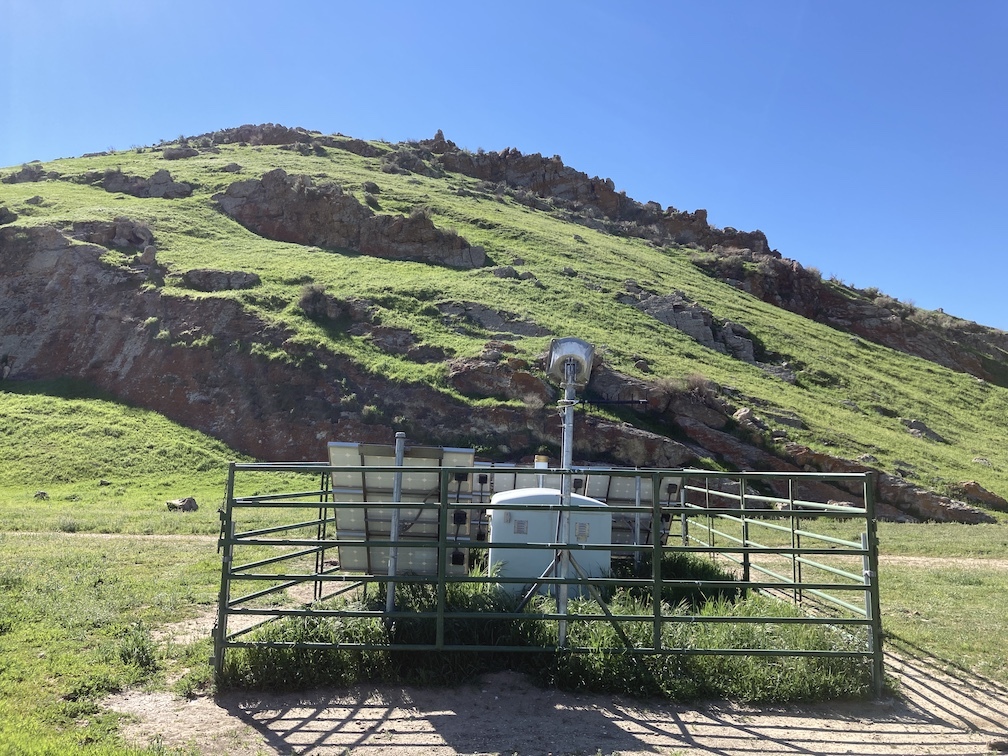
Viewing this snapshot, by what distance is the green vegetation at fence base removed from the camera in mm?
6457

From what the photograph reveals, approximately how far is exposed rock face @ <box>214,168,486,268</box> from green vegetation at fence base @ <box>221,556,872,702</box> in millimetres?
39195

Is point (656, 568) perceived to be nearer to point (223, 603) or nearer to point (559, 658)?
point (559, 658)

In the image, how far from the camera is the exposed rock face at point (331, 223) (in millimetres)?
46125

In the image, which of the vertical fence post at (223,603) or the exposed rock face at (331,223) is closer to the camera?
the vertical fence post at (223,603)

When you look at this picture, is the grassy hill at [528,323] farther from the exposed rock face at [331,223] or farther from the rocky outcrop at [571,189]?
the rocky outcrop at [571,189]

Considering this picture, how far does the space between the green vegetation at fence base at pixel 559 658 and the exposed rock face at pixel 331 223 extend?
129 feet

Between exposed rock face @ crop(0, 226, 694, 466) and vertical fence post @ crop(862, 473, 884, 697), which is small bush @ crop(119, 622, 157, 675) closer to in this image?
vertical fence post @ crop(862, 473, 884, 697)

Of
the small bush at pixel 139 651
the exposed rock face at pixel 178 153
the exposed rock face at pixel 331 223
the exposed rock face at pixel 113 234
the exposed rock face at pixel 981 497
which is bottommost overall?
the small bush at pixel 139 651

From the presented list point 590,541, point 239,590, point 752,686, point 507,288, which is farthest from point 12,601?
point 507,288

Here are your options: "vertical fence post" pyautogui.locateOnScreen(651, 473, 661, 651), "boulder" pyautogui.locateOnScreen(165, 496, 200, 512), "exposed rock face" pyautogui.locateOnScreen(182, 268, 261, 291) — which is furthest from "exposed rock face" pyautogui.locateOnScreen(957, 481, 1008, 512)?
"exposed rock face" pyautogui.locateOnScreen(182, 268, 261, 291)

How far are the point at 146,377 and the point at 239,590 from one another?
26.6 meters

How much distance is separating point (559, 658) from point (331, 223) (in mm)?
46044

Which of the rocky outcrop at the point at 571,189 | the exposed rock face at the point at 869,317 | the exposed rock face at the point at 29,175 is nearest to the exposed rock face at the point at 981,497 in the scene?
the exposed rock face at the point at 869,317

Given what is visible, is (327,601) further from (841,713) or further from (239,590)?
(841,713)
